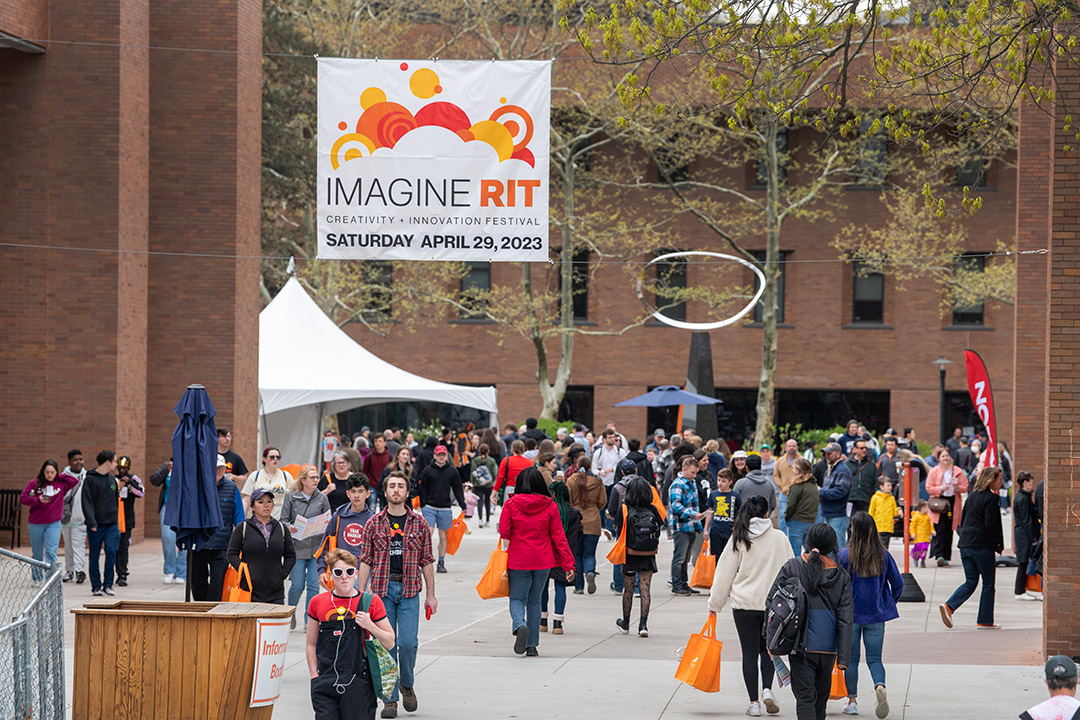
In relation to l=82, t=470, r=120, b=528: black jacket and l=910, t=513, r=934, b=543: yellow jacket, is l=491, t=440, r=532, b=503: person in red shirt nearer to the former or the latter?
l=82, t=470, r=120, b=528: black jacket

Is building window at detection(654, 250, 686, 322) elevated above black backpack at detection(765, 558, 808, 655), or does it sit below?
above

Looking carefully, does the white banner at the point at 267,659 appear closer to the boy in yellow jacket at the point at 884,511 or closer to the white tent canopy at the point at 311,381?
the boy in yellow jacket at the point at 884,511

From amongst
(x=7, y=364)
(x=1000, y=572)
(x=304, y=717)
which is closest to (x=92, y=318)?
(x=7, y=364)

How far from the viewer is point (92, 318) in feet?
68.1

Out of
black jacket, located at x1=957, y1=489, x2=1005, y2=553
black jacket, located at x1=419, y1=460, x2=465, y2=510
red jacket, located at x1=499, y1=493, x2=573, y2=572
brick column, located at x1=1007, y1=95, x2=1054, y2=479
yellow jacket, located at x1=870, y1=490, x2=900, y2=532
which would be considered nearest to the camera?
red jacket, located at x1=499, y1=493, x2=573, y2=572

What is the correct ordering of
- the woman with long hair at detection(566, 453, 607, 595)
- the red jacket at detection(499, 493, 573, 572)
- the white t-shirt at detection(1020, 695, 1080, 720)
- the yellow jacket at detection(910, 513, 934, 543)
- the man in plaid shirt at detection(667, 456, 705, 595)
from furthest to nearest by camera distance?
1. the yellow jacket at detection(910, 513, 934, 543)
2. the woman with long hair at detection(566, 453, 607, 595)
3. the man in plaid shirt at detection(667, 456, 705, 595)
4. the red jacket at detection(499, 493, 573, 572)
5. the white t-shirt at detection(1020, 695, 1080, 720)

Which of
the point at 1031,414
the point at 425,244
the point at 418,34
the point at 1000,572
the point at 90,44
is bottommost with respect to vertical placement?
the point at 1000,572

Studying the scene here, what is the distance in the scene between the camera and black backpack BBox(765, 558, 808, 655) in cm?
876

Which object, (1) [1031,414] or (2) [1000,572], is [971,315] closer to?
(1) [1031,414]

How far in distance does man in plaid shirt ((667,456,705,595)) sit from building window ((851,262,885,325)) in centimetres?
2685

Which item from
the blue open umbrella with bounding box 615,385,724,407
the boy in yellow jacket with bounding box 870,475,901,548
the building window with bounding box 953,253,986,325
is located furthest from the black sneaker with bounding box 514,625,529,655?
the building window with bounding box 953,253,986,325

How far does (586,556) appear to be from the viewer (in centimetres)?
1689

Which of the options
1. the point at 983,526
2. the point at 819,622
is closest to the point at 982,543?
the point at 983,526

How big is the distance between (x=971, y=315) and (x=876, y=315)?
9.65 ft
